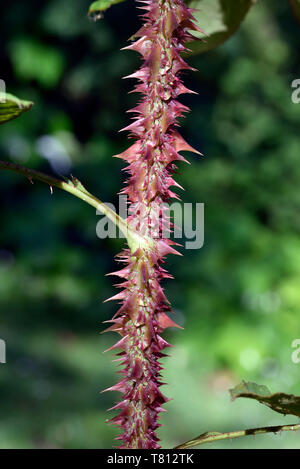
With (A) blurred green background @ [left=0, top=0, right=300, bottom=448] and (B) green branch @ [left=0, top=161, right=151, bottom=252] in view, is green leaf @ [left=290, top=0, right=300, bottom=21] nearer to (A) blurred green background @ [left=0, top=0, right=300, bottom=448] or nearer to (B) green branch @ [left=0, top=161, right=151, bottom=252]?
(B) green branch @ [left=0, top=161, right=151, bottom=252]

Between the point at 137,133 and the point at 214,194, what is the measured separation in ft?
13.2

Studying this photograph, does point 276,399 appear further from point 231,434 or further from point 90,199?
point 90,199

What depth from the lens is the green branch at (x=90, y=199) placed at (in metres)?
0.36

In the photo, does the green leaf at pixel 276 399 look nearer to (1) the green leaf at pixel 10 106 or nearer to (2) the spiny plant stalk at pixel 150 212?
(2) the spiny plant stalk at pixel 150 212

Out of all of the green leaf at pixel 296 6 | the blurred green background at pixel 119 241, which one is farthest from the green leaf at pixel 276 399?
the blurred green background at pixel 119 241

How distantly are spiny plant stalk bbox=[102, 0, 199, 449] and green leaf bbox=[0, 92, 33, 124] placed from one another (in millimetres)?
68

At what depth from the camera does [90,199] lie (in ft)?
1.28

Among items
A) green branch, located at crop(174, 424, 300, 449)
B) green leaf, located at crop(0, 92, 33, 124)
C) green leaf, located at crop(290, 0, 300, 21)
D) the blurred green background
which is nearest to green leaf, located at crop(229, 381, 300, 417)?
green branch, located at crop(174, 424, 300, 449)

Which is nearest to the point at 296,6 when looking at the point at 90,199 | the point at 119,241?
the point at 90,199

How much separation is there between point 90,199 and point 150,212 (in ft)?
0.18

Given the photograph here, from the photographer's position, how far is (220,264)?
3.73 metres

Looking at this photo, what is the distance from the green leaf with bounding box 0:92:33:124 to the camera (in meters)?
0.33

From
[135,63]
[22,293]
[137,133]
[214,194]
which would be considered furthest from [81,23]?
[137,133]

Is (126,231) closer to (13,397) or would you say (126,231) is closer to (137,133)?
(137,133)
